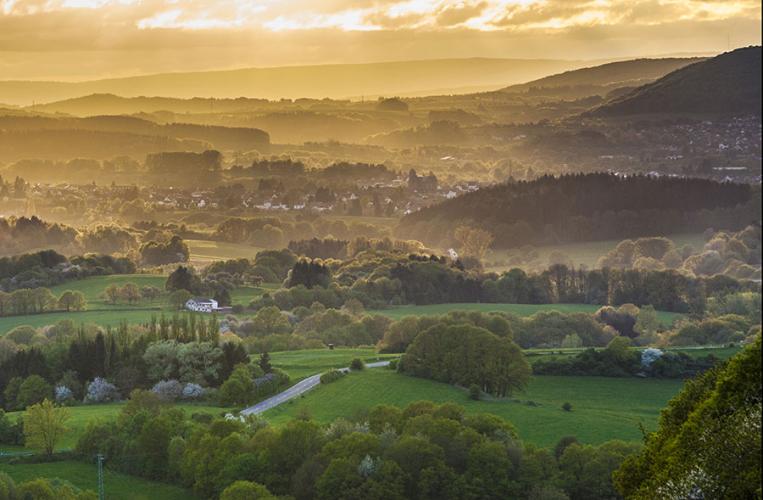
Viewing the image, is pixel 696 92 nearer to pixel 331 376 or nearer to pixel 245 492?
pixel 331 376

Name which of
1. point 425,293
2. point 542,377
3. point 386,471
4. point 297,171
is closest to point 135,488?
point 386,471

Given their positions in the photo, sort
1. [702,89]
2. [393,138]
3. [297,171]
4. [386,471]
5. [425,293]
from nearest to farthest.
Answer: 1. [386,471]
2. [425,293]
3. [702,89]
4. [297,171]
5. [393,138]

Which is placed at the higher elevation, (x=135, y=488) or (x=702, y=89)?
(x=702, y=89)

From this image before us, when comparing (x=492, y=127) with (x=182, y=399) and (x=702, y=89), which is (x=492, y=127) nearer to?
(x=702, y=89)

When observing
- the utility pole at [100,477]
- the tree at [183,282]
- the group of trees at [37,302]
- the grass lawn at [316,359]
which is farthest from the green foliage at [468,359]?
the group of trees at [37,302]

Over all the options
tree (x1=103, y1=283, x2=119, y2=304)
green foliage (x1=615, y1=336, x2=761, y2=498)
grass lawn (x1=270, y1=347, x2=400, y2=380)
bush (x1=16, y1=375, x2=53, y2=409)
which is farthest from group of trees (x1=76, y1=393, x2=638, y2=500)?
tree (x1=103, y1=283, x2=119, y2=304)

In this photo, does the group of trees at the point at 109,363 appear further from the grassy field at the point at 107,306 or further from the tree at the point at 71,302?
the tree at the point at 71,302

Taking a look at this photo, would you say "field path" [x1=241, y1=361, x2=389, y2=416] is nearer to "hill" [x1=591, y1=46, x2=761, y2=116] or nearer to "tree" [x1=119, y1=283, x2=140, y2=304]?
"hill" [x1=591, y1=46, x2=761, y2=116]
